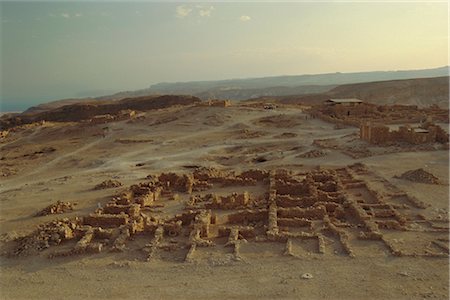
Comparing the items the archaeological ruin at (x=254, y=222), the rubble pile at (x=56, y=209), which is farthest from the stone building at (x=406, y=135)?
the rubble pile at (x=56, y=209)

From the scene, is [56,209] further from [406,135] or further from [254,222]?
[406,135]

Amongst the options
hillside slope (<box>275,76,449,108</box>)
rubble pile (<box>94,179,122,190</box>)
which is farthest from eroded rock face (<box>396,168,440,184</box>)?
hillside slope (<box>275,76,449,108</box>)

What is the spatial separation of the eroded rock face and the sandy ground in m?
0.40

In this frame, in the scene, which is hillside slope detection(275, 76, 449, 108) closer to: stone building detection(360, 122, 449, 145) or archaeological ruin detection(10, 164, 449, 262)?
stone building detection(360, 122, 449, 145)

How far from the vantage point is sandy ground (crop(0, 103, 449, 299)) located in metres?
9.03

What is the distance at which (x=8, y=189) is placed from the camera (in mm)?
20734

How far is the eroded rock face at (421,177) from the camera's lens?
16.7 m

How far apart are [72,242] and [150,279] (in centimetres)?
352

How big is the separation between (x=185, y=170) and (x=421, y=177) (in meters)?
10.8

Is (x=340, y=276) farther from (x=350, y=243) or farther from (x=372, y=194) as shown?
(x=372, y=194)

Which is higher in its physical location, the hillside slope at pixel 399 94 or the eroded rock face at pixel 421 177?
A: the hillside slope at pixel 399 94

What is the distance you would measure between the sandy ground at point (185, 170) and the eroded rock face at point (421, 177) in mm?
400

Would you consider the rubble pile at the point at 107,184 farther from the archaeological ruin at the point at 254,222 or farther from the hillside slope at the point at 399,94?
the hillside slope at the point at 399,94

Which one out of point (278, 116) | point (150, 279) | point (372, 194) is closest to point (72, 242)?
point (150, 279)
